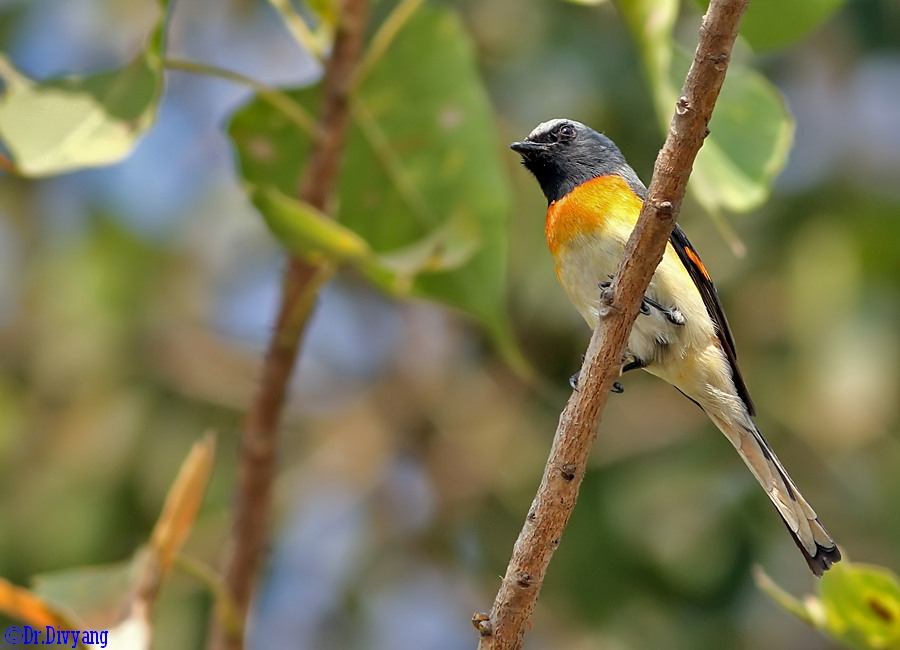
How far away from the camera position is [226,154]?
581cm

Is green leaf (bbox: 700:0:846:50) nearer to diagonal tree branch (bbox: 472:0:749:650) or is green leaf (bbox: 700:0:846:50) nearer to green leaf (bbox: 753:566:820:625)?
diagonal tree branch (bbox: 472:0:749:650)

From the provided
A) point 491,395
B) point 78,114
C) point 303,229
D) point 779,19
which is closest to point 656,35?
point 779,19

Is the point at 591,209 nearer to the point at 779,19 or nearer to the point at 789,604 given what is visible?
the point at 779,19

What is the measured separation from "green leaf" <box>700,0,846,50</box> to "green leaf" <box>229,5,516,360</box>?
77cm

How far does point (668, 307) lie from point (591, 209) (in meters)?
0.33

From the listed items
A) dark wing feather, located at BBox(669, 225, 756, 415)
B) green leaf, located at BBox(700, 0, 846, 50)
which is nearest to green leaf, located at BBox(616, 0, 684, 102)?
green leaf, located at BBox(700, 0, 846, 50)

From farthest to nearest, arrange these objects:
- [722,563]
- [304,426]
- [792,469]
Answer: [304,426] → [792,469] → [722,563]

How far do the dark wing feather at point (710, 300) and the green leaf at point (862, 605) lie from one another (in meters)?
0.75

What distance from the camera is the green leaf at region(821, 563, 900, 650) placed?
217cm

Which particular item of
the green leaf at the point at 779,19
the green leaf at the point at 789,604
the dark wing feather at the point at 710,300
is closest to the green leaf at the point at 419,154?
the dark wing feather at the point at 710,300

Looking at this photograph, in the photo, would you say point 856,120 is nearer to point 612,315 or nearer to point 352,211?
point 352,211

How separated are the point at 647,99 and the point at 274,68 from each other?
2052 mm

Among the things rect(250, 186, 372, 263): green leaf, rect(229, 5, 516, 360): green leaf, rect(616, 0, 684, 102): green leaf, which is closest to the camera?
rect(250, 186, 372, 263): green leaf

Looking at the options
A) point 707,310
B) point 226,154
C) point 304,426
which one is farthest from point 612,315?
point 226,154
